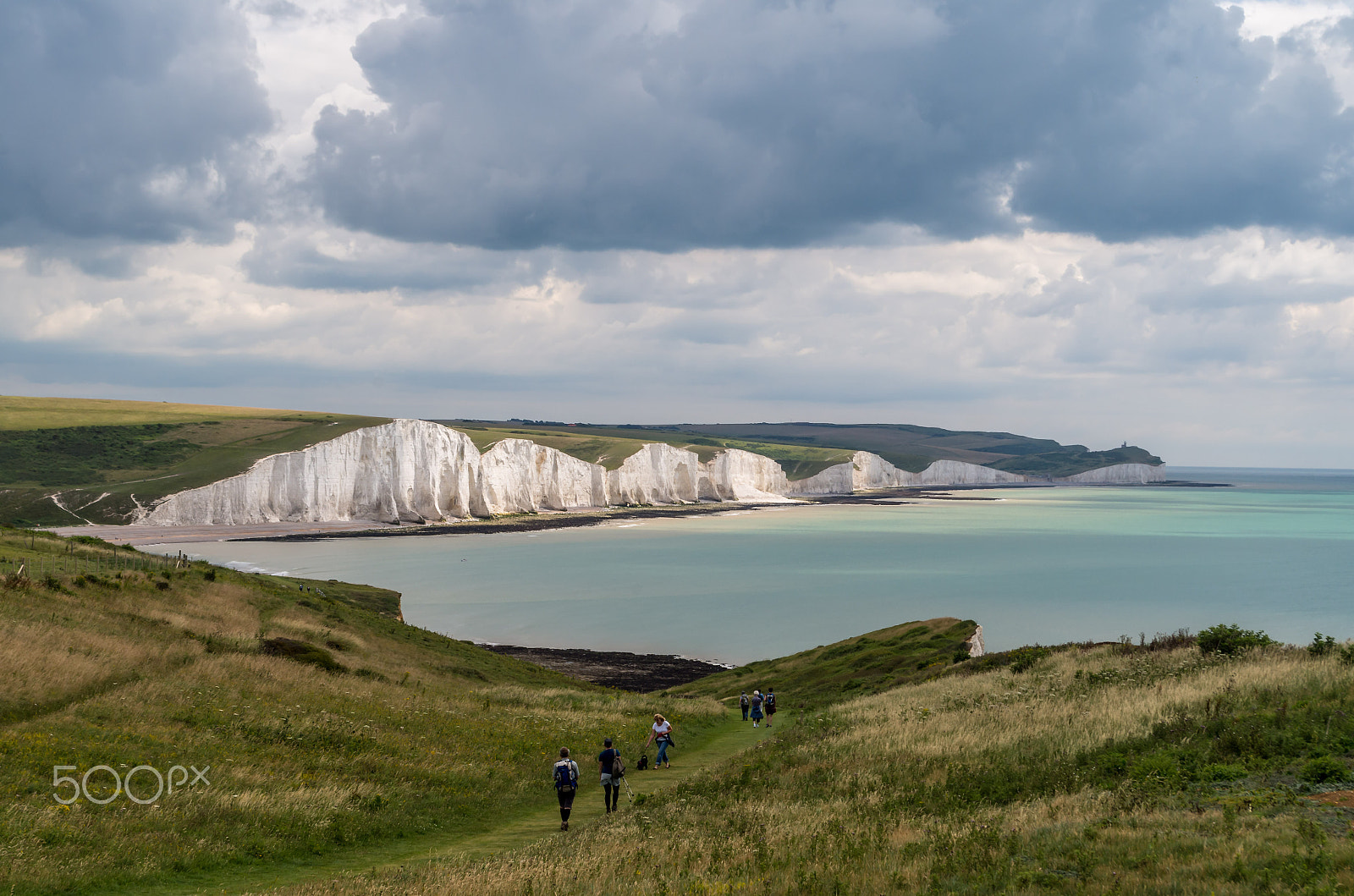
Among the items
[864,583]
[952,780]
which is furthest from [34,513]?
[952,780]

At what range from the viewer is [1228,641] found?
22250mm

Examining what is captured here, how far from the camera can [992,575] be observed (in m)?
86.8

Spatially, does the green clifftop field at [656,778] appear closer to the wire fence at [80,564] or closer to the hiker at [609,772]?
the hiker at [609,772]

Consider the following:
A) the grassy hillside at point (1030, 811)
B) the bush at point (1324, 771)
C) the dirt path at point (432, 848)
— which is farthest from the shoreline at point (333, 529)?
the bush at point (1324, 771)

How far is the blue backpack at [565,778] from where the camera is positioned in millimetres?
14867

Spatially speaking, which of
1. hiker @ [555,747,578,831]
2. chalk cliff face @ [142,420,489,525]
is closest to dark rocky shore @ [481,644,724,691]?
hiker @ [555,747,578,831]

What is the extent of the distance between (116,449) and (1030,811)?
16252 centimetres

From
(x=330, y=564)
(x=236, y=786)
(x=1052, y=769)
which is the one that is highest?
(x=1052, y=769)

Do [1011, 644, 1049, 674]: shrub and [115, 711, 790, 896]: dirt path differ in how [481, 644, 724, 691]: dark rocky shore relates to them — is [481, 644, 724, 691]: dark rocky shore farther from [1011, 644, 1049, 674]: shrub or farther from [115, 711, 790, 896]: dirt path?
[115, 711, 790, 896]: dirt path

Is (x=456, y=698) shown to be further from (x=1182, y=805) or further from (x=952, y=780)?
(x=1182, y=805)

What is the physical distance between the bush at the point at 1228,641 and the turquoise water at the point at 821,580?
1229 inches

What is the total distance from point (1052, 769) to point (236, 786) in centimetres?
1388

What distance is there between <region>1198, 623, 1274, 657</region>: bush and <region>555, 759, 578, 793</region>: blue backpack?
1699 cm

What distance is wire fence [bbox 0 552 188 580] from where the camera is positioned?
2862cm
